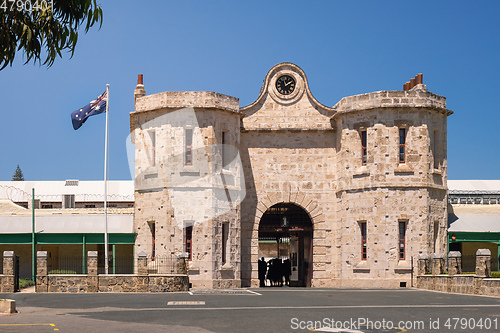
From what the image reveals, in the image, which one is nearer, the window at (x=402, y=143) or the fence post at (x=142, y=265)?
the fence post at (x=142, y=265)

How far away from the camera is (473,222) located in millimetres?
36281

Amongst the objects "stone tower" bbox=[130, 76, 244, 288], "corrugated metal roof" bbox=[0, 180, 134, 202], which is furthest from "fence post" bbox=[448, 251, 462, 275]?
"corrugated metal roof" bbox=[0, 180, 134, 202]

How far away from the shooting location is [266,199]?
35531 millimetres

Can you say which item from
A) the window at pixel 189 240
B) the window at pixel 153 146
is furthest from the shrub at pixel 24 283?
the window at pixel 153 146

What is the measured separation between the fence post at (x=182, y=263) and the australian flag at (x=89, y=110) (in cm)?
844

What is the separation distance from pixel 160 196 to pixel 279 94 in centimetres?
801

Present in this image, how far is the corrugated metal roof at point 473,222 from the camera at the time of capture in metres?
35.4

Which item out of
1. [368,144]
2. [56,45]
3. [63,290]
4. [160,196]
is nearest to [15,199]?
[160,196]

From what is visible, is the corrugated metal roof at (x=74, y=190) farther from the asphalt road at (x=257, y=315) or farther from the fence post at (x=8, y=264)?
the asphalt road at (x=257, y=315)

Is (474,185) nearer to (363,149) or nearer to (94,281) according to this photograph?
(363,149)

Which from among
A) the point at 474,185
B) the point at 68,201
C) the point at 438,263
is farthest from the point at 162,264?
the point at 474,185

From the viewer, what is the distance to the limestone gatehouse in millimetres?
32844

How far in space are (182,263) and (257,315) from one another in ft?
43.7

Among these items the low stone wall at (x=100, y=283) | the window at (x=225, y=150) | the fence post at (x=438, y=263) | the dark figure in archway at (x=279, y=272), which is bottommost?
the dark figure in archway at (x=279, y=272)
